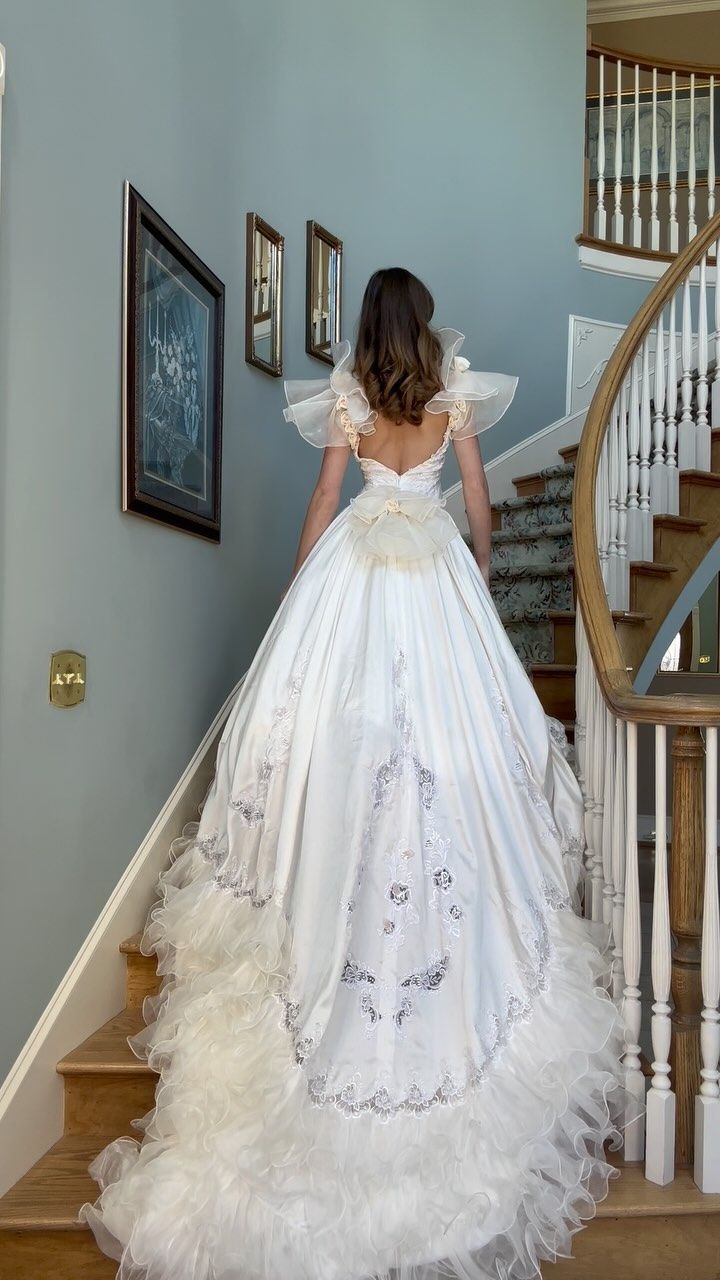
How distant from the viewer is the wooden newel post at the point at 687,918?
1.88 meters

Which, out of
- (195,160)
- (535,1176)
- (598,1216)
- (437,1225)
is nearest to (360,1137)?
(437,1225)

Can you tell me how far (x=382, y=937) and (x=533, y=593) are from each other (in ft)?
7.12

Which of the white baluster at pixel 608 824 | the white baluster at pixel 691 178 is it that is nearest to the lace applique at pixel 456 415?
the white baluster at pixel 608 824

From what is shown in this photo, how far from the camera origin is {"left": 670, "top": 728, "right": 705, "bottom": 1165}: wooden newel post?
1.88m

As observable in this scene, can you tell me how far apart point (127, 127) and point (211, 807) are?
1.69 metres

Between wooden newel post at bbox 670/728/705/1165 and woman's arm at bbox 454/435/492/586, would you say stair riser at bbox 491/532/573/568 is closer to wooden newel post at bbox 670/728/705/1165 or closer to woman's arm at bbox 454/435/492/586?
woman's arm at bbox 454/435/492/586

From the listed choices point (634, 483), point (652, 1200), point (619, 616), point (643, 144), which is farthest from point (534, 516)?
point (643, 144)

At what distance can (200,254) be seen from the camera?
2916 millimetres

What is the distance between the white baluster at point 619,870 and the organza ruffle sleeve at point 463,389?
32.0 inches

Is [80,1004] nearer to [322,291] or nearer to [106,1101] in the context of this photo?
[106,1101]

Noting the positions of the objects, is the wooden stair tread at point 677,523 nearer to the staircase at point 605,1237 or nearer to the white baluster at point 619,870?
the white baluster at point 619,870

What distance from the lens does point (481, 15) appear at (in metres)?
4.96

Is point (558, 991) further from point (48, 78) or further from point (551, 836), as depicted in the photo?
point (48, 78)

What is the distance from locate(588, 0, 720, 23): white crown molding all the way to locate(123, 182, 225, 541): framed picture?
18.3 ft
